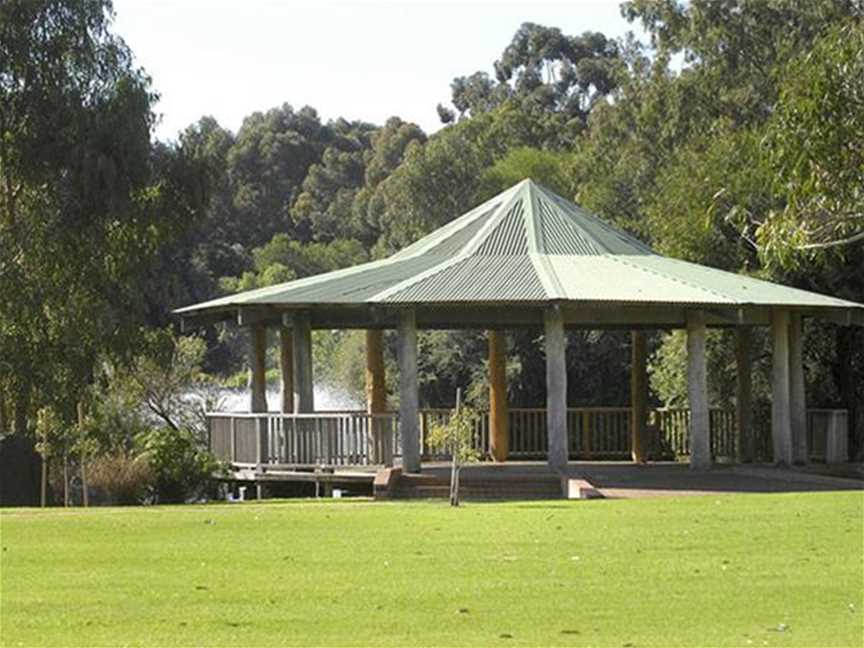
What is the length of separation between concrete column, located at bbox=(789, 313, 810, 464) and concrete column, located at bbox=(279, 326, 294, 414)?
Answer: 330 inches

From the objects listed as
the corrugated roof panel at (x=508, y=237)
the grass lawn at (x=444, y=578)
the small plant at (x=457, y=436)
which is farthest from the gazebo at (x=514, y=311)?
the grass lawn at (x=444, y=578)

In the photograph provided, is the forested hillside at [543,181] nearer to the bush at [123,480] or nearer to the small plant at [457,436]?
the bush at [123,480]

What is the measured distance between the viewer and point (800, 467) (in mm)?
27703

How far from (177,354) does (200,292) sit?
115 feet

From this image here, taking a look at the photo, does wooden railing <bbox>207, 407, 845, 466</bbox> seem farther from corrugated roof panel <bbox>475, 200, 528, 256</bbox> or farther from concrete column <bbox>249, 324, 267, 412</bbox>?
corrugated roof panel <bbox>475, 200, 528, 256</bbox>

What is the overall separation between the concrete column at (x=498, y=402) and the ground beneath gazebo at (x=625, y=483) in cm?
399

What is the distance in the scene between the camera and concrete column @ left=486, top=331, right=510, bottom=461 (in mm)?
31438

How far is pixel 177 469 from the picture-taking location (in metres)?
28.5

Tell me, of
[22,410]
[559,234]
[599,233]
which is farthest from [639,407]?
[22,410]

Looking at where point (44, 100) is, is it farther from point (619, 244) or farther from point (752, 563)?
point (752, 563)

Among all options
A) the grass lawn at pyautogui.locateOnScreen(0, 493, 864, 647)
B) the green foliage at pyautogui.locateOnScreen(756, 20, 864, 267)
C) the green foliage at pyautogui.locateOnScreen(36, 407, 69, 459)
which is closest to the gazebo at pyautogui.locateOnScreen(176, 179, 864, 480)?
the green foliage at pyautogui.locateOnScreen(36, 407, 69, 459)

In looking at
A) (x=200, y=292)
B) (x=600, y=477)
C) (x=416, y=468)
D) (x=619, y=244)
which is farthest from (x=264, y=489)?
(x=200, y=292)

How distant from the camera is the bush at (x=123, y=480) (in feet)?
92.4

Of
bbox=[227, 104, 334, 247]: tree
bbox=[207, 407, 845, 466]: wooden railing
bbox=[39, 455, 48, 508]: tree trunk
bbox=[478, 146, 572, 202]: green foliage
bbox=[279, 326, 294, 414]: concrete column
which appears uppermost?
bbox=[227, 104, 334, 247]: tree
